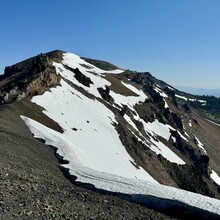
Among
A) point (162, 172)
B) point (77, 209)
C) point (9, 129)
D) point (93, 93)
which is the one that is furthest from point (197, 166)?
point (77, 209)

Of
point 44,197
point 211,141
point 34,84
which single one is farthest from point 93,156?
point 211,141

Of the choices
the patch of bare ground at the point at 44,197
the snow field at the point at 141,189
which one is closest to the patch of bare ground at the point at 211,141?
the snow field at the point at 141,189

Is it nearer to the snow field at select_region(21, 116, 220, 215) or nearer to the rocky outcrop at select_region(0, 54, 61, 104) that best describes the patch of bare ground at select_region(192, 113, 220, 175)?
the rocky outcrop at select_region(0, 54, 61, 104)

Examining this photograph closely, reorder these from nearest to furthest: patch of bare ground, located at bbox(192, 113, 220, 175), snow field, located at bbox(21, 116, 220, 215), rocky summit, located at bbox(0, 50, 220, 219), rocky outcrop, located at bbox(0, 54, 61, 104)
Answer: rocky summit, located at bbox(0, 50, 220, 219), snow field, located at bbox(21, 116, 220, 215), rocky outcrop, located at bbox(0, 54, 61, 104), patch of bare ground, located at bbox(192, 113, 220, 175)

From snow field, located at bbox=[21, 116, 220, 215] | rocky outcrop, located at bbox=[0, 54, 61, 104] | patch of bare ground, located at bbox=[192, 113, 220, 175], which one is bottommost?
patch of bare ground, located at bbox=[192, 113, 220, 175]

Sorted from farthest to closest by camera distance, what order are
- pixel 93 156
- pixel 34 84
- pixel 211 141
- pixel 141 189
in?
1. pixel 211 141
2. pixel 34 84
3. pixel 93 156
4. pixel 141 189

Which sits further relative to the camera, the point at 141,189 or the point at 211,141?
the point at 211,141

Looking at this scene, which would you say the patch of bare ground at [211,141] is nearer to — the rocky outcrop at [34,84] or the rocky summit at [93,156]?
the rocky summit at [93,156]

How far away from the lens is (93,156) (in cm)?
4991

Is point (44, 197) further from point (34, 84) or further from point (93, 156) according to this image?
point (34, 84)

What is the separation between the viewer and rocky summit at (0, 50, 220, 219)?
20922 mm

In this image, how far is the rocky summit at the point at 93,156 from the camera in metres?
20.9

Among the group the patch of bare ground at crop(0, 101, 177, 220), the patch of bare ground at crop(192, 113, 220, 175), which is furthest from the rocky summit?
the patch of bare ground at crop(192, 113, 220, 175)

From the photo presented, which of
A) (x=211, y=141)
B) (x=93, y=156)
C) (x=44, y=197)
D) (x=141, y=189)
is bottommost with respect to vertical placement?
(x=211, y=141)
